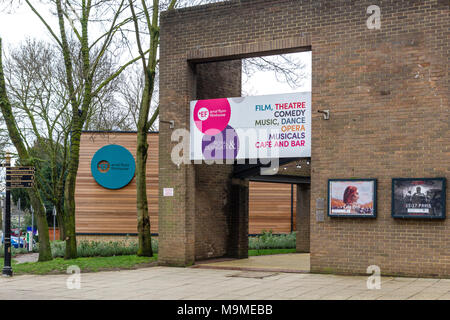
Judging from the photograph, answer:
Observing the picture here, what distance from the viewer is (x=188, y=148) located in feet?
55.7

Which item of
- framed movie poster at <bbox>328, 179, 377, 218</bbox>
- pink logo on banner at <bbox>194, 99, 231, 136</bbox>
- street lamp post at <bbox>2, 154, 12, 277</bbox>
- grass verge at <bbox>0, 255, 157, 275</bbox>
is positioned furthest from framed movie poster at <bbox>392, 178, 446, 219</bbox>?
street lamp post at <bbox>2, 154, 12, 277</bbox>

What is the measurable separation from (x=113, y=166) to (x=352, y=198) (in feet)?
45.2

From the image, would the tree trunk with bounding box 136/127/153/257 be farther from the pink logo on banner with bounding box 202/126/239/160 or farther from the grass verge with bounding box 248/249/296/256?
the grass verge with bounding box 248/249/296/256

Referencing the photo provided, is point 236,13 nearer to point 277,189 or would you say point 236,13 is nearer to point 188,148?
point 188,148

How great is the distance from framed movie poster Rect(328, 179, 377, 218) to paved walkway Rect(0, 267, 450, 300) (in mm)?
1542

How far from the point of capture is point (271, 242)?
25.3 m

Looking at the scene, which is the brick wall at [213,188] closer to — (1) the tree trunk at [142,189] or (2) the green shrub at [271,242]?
(1) the tree trunk at [142,189]

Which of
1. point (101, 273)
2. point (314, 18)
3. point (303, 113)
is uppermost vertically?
point (314, 18)

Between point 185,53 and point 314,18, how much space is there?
391 cm

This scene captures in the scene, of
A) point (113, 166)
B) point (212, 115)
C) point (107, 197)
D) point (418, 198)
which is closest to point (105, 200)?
point (107, 197)

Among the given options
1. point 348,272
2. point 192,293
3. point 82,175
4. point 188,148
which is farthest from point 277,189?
point 192,293

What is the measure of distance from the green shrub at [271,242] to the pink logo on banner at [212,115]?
9009 mm

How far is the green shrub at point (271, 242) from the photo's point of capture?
81.3 ft

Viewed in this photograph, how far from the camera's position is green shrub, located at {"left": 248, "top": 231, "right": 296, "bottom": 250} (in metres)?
24.8
